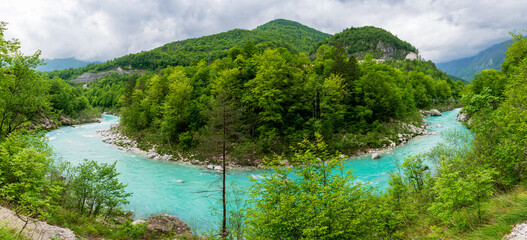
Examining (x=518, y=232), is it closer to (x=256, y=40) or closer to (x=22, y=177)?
(x=22, y=177)

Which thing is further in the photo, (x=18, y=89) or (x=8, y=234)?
(x=18, y=89)

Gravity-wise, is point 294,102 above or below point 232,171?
above

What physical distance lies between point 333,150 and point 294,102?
23.9 ft

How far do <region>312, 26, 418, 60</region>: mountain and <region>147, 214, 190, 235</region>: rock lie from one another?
432 feet

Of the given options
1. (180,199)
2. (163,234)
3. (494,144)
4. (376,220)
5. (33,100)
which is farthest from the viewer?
(180,199)

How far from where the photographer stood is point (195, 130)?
29.5 m

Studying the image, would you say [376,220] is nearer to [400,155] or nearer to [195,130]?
[400,155]

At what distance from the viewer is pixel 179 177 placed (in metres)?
21.3

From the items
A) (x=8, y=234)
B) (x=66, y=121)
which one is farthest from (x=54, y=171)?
(x=66, y=121)

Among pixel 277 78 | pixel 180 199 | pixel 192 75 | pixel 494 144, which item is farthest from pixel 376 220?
pixel 192 75

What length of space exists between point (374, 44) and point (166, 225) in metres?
150

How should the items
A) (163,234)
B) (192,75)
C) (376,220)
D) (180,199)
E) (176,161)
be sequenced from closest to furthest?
(376,220), (163,234), (180,199), (176,161), (192,75)

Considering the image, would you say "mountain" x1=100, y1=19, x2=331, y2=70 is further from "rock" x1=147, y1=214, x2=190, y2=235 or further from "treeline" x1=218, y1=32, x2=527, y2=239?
"treeline" x1=218, y1=32, x2=527, y2=239

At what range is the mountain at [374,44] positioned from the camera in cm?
13138
